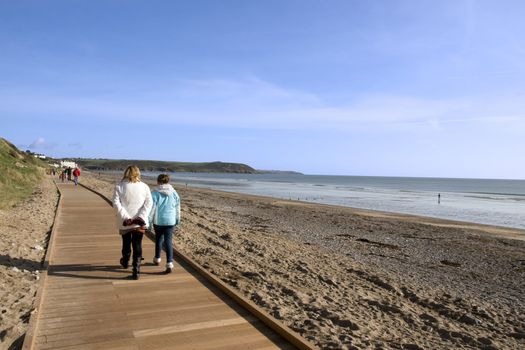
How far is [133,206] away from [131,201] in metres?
0.08

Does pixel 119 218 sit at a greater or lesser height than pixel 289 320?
greater

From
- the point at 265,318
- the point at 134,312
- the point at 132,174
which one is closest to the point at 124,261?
the point at 132,174

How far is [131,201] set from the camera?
5883 mm

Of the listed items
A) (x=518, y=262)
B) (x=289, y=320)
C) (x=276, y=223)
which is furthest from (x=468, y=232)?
Result: (x=289, y=320)

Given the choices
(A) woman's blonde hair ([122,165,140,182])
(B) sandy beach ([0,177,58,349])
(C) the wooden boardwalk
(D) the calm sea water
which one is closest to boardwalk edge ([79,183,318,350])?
(C) the wooden boardwalk

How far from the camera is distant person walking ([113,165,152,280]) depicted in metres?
5.84

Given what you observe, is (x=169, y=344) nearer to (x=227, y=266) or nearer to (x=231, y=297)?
(x=231, y=297)

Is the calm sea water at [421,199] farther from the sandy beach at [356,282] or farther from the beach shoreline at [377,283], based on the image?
the sandy beach at [356,282]

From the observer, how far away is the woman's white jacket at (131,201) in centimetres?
583

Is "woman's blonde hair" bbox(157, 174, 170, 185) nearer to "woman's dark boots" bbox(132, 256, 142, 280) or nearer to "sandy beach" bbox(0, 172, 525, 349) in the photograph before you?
"woman's dark boots" bbox(132, 256, 142, 280)

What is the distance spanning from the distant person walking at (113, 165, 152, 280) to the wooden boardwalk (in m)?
0.63

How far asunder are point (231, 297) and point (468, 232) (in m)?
17.8

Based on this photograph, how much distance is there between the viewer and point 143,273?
645 cm

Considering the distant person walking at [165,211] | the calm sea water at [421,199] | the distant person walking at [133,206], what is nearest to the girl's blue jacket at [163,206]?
the distant person walking at [165,211]
